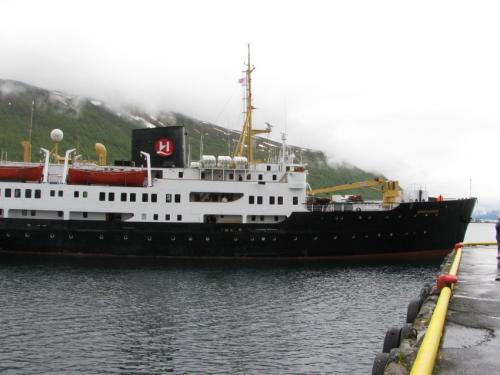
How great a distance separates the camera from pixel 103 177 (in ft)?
119

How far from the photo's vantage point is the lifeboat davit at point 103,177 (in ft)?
119

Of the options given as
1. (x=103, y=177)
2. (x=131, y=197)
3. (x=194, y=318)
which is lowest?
(x=194, y=318)

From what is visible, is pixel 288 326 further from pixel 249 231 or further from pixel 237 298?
pixel 249 231

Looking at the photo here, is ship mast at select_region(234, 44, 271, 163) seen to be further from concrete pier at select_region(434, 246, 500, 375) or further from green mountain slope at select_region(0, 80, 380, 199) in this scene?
green mountain slope at select_region(0, 80, 380, 199)

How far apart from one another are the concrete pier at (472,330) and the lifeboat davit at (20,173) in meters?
32.7

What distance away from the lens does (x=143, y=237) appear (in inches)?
1400

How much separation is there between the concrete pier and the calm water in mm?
4648

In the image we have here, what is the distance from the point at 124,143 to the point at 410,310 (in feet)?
567

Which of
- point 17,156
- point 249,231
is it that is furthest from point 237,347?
point 17,156

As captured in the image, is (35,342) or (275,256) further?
(275,256)

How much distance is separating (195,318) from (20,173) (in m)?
24.4

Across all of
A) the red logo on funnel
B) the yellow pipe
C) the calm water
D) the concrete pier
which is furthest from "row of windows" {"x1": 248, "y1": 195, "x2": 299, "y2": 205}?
the yellow pipe

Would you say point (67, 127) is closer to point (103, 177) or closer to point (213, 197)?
point (103, 177)

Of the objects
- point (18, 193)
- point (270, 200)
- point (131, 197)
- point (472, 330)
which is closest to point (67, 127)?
point (18, 193)
